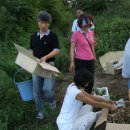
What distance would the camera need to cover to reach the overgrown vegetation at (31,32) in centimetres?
611

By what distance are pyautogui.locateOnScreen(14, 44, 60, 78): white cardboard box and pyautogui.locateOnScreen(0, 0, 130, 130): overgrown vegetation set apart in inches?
30.4

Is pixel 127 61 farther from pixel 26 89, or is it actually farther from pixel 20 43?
pixel 20 43

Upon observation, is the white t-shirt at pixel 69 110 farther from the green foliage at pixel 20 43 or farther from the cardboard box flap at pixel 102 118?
the green foliage at pixel 20 43

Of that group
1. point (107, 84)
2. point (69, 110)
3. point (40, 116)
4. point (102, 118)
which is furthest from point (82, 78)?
point (107, 84)

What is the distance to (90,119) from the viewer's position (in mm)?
5016

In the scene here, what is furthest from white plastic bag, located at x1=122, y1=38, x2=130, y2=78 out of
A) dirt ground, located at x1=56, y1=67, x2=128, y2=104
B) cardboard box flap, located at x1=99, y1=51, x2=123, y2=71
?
cardboard box flap, located at x1=99, y1=51, x2=123, y2=71

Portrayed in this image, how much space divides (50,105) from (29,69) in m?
1.00

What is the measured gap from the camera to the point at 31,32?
1042cm

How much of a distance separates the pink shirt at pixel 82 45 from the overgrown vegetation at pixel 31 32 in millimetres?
930

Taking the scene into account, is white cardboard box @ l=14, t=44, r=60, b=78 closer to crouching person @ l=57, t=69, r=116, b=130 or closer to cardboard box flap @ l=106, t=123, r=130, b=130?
crouching person @ l=57, t=69, r=116, b=130

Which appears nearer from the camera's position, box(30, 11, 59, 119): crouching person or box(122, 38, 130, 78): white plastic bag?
box(122, 38, 130, 78): white plastic bag

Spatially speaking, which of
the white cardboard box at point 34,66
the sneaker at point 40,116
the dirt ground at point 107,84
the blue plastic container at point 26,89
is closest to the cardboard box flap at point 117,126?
the white cardboard box at point 34,66

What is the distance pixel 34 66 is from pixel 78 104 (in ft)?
2.63

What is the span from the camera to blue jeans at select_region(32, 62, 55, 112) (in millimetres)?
5801
